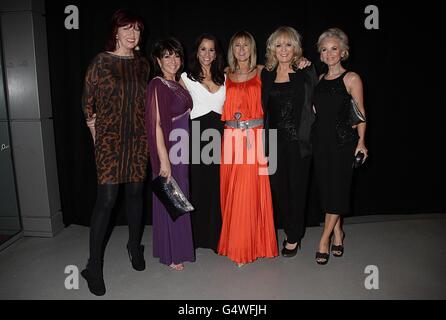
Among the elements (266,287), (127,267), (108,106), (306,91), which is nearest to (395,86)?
(306,91)

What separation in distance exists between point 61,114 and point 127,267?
152 cm

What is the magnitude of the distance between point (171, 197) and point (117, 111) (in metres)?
0.61

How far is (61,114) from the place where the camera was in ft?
9.93

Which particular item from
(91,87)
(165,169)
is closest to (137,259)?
(165,169)

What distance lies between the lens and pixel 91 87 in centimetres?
195

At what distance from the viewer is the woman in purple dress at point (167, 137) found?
2037mm

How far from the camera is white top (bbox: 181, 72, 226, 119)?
7.38 ft

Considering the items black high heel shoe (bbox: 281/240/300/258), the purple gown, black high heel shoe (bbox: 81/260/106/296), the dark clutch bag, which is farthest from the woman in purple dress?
the dark clutch bag

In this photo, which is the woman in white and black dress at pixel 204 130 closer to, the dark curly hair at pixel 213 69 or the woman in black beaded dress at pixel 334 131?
the dark curly hair at pixel 213 69

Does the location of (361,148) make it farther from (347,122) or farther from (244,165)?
(244,165)

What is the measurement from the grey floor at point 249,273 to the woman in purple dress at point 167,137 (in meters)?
0.19

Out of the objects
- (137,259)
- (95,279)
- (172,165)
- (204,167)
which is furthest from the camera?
(204,167)

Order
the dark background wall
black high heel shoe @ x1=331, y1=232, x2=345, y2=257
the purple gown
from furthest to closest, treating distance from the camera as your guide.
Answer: the dark background wall
black high heel shoe @ x1=331, y1=232, x2=345, y2=257
the purple gown

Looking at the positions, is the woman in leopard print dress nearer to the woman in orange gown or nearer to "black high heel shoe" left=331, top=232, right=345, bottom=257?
the woman in orange gown
